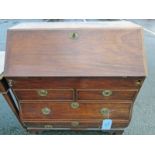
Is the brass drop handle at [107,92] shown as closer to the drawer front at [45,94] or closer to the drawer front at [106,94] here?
the drawer front at [106,94]

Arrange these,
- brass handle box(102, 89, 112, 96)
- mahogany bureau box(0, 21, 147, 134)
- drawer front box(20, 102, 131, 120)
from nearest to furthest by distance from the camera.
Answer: mahogany bureau box(0, 21, 147, 134)
brass handle box(102, 89, 112, 96)
drawer front box(20, 102, 131, 120)

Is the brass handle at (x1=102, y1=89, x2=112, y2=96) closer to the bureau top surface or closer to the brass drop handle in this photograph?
the brass drop handle

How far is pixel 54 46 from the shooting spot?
1182mm

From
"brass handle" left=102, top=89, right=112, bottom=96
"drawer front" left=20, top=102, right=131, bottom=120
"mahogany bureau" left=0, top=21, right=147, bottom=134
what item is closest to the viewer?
"mahogany bureau" left=0, top=21, right=147, bottom=134

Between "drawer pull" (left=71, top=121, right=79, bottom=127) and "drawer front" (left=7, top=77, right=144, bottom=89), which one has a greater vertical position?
"drawer front" (left=7, top=77, right=144, bottom=89)

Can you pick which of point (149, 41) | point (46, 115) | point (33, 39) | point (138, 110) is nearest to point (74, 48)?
point (33, 39)

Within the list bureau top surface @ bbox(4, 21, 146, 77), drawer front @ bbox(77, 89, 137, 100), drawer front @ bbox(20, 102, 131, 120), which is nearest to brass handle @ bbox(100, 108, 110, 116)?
drawer front @ bbox(20, 102, 131, 120)

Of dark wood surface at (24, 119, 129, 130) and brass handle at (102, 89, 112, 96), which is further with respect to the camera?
dark wood surface at (24, 119, 129, 130)

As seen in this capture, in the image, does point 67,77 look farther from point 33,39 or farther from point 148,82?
point 148,82

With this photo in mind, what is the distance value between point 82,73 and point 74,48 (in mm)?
147

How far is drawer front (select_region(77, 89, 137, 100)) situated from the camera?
127 centimetres

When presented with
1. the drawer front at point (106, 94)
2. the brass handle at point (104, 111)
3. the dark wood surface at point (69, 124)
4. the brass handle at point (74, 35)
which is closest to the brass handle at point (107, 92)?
the drawer front at point (106, 94)

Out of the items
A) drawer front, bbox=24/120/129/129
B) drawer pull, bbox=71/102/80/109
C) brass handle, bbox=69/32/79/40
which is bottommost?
drawer front, bbox=24/120/129/129

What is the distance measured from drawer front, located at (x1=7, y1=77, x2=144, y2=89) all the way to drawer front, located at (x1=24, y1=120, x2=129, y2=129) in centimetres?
33
